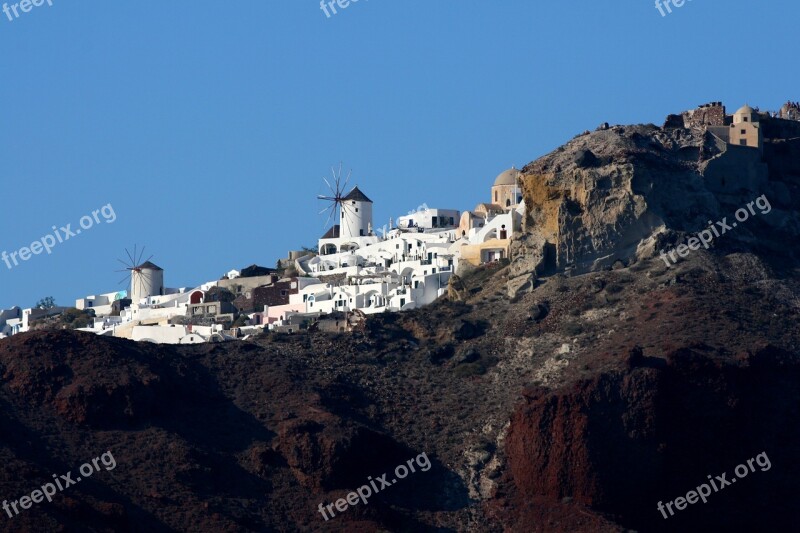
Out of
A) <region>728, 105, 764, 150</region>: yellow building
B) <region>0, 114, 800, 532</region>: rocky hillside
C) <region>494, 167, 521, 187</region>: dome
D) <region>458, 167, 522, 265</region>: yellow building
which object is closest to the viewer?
<region>0, 114, 800, 532</region>: rocky hillside

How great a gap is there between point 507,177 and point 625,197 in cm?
2413

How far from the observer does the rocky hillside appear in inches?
2445

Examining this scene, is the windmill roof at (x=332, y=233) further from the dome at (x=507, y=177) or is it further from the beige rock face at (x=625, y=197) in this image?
the beige rock face at (x=625, y=197)

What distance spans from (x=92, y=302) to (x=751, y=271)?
43.2 metres

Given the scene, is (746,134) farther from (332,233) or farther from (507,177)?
(332,233)

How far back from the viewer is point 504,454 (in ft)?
214

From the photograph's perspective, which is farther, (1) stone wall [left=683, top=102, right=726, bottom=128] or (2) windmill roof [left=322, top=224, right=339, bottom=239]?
(2) windmill roof [left=322, top=224, right=339, bottom=239]

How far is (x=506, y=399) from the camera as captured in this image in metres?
68.2

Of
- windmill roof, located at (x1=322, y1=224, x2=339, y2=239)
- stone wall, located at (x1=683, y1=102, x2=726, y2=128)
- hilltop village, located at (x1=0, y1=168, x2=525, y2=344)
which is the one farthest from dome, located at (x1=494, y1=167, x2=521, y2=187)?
stone wall, located at (x1=683, y1=102, x2=726, y2=128)

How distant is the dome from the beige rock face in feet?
61.7

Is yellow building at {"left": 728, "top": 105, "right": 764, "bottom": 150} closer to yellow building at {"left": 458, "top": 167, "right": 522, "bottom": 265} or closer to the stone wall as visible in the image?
the stone wall

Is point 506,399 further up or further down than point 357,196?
further down

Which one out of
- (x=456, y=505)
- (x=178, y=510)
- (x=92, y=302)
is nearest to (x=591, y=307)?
(x=456, y=505)

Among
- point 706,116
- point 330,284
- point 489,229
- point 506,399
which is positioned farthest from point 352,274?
point 506,399
